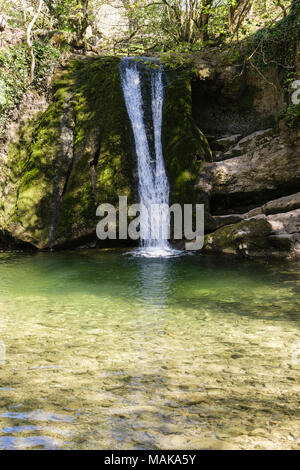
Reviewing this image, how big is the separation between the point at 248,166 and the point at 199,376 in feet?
30.0

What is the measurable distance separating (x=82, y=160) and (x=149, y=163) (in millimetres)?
2092

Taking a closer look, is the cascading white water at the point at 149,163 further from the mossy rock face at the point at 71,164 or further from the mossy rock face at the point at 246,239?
the mossy rock face at the point at 246,239

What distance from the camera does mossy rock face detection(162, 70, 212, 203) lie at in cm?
1152

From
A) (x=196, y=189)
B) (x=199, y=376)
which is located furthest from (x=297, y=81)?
(x=199, y=376)

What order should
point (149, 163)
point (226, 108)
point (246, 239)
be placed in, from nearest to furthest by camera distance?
point (246, 239)
point (149, 163)
point (226, 108)

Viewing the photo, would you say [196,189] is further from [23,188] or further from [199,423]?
[199,423]

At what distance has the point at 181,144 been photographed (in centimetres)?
1190

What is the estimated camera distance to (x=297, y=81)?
1157 cm

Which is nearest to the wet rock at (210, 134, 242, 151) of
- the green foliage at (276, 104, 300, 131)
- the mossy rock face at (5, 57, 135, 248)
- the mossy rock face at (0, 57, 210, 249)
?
the mossy rock face at (0, 57, 210, 249)

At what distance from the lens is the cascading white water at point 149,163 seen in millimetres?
11297

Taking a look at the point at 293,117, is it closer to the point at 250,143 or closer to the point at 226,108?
the point at 250,143

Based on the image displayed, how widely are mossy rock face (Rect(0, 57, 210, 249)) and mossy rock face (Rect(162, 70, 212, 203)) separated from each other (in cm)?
3

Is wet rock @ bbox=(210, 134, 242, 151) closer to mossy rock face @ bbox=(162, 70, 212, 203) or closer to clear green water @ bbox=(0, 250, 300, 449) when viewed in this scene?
mossy rock face @ bbox=(162, 70, 212, 203)

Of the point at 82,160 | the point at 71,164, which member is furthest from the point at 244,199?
the point at 71,164
